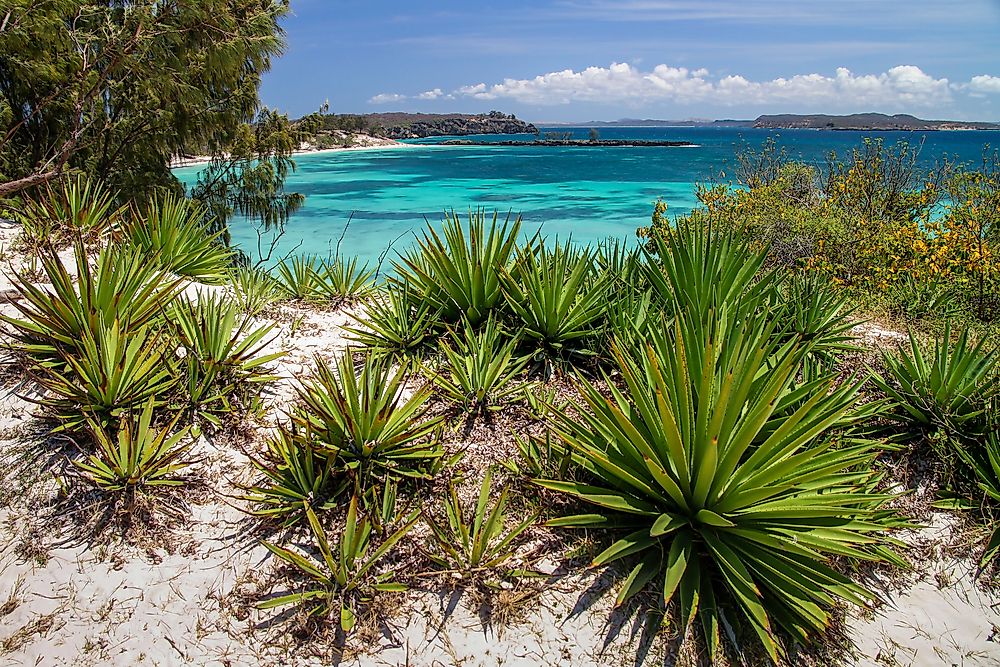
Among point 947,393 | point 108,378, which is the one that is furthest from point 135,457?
point 947,393

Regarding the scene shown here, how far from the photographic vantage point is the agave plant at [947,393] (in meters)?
3.32

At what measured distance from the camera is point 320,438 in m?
3.06

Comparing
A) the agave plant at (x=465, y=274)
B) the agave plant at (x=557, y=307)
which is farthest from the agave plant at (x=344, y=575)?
the agave plant at (x=465, y=274)

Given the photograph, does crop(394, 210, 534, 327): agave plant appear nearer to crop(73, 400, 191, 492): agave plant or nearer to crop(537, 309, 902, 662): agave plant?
crop(537, 309, 902, 662): agave plant

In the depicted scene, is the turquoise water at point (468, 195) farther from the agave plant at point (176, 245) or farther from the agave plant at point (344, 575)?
the agave plant at point (344, 575)

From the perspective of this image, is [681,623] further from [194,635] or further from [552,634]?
[194,635]

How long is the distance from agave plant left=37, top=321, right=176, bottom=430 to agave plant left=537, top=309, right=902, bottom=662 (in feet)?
7.93

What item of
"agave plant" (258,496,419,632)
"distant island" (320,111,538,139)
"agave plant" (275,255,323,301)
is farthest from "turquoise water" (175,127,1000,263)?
"distant island" (320,111,538,139)

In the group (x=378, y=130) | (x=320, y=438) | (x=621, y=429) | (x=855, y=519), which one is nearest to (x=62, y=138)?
(x=320, y=438)

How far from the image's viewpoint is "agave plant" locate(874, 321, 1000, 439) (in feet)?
10.9

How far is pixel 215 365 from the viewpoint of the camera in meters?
3.58

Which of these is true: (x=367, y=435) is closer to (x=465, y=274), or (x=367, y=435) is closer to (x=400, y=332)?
(x=400, y=332)

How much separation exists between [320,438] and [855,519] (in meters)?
2.59

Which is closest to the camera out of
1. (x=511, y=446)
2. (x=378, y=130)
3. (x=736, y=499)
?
(x=736, y=499)
